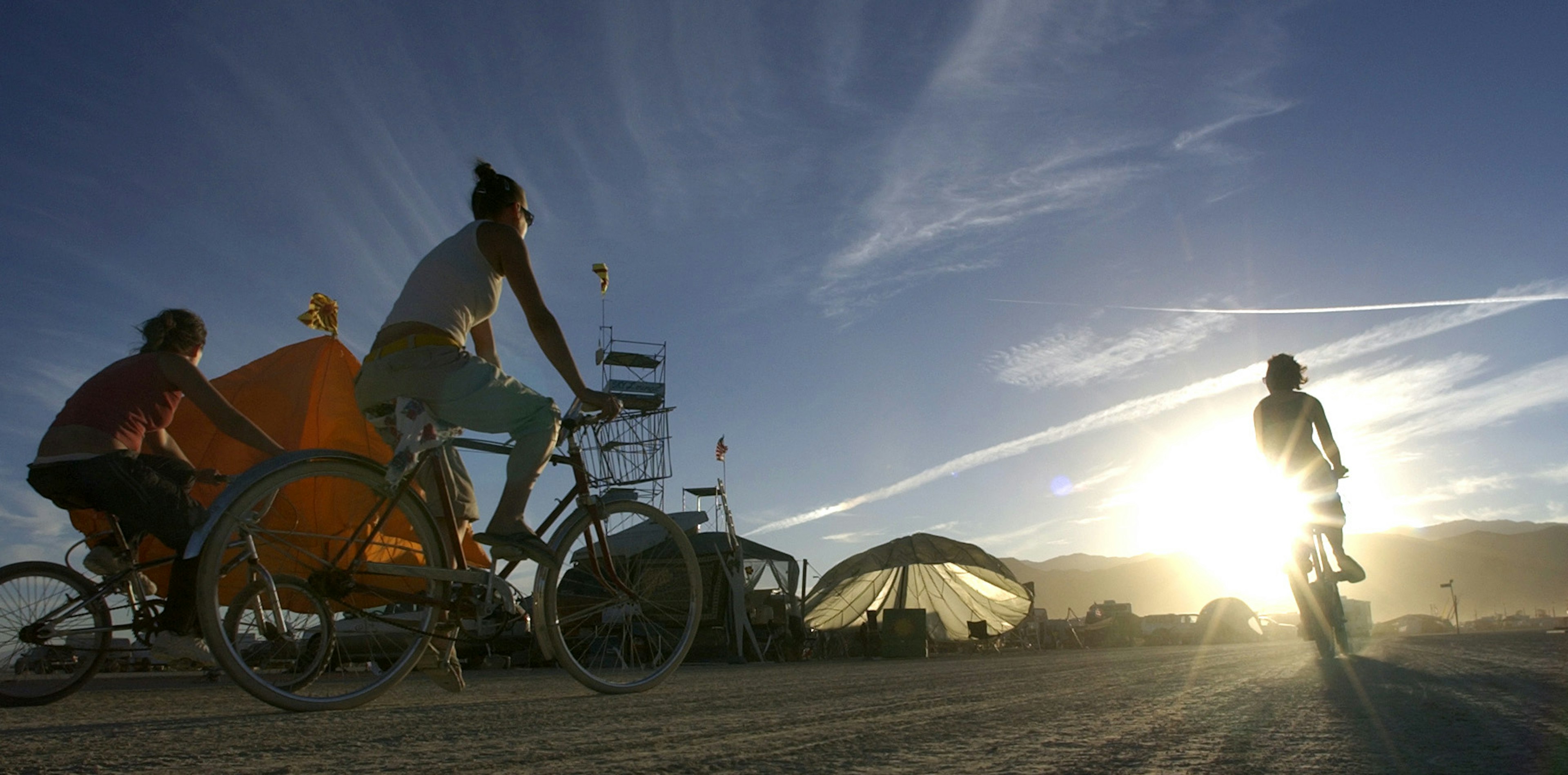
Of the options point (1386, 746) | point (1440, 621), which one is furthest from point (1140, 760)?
point (1440, 621)

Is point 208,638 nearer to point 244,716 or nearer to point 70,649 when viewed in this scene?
point 244,716

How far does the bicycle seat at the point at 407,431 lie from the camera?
2688 mm

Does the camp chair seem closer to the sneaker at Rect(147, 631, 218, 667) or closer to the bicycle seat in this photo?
the sneaker at Rect(147, 631, 218, 667)

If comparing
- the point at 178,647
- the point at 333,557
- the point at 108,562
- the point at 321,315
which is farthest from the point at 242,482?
the point at 321,315

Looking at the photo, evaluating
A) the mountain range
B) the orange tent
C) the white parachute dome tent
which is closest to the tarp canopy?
the white parachute dome tent

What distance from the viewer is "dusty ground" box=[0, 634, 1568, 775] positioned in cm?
143

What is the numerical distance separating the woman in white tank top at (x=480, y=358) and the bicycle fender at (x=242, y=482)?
0.96 feet

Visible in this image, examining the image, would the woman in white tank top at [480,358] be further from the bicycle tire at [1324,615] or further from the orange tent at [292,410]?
the bicycle tire at [1324,615]

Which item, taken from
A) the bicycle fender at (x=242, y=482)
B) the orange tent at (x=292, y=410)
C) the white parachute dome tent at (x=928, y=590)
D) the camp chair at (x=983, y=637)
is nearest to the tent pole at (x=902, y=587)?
the white parachute dome tent at (x=928, y=590)

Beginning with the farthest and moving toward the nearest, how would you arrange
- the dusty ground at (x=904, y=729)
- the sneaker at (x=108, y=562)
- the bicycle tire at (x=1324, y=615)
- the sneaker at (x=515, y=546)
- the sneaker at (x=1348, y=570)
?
the sneaker at (x=1348, y=570) → the bicycle tire at (x=1324, y=615) → the sneaker at (x=108, y=562) → the sneaker at (x=515, y=546) → the dusty ground at (x=904, y=729)

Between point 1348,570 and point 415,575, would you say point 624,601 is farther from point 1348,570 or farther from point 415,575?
point 1348,570

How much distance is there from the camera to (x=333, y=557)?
2.72 metres

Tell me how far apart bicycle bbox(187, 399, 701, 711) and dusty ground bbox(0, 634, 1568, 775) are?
0.19 metres

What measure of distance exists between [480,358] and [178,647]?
1.58 metres
